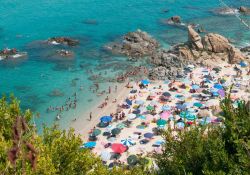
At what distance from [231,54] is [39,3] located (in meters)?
62.1

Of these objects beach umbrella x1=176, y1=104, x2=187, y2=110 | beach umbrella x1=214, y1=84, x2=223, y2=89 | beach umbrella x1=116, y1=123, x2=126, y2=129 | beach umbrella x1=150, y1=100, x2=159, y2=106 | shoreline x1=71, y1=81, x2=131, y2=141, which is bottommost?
shoreline x1=71, y1=81, x2=131, y2=141

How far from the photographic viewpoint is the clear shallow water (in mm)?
56938

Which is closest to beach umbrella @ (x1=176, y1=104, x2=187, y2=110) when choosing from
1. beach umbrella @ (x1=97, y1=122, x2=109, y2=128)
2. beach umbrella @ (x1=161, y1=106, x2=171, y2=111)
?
beach umbrella @ (x1=161, y1=106, x2=171, y2=111)

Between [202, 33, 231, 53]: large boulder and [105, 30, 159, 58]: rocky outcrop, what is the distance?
10222 millimetres

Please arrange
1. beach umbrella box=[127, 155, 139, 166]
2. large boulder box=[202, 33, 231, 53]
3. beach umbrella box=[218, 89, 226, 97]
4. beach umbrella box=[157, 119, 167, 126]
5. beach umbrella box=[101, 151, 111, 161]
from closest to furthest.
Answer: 1. beach umbrella box=[127, 155, 139, 166]
2. beach umbrella box=[101, 151, 111, 161]
3. beach umbrella box=[157, 119, 167, 126]
4. beach umbrella box=[218, 89, 226, 97]
5. large boulder box=[202, 33, 231, 53]

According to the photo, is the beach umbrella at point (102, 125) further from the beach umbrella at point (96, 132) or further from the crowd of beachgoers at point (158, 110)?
the beach umbrella at point (96, 132)

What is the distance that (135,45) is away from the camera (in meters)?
69.9

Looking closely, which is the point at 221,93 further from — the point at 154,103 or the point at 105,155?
the point at 105,155

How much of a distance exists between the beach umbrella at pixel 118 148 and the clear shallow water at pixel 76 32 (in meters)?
10.4

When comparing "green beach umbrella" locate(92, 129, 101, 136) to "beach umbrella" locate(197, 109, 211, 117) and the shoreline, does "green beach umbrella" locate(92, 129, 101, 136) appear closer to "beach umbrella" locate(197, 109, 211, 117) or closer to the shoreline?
the shoreline

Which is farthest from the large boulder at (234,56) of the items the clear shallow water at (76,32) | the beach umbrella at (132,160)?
the beach umbrella at (132,160)

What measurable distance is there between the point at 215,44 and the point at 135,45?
15563mm

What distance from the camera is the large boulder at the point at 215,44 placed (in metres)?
65.9

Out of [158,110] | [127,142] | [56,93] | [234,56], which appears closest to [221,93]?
[158,110]
